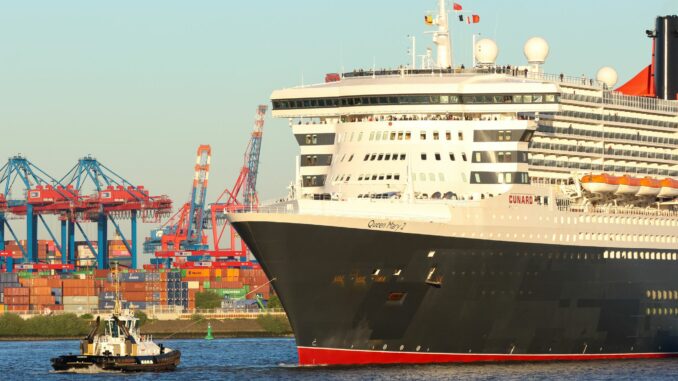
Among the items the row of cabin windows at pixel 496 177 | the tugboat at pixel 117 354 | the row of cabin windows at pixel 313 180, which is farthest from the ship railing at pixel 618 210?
the tugboat at pixel 117 354

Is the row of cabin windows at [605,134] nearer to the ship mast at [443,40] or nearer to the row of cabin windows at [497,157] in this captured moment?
the row of cabin windows at [497,157]

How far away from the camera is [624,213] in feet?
238

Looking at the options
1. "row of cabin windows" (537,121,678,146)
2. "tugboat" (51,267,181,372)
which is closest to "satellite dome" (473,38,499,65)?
"row of cabin windows" (537,121,678,146)

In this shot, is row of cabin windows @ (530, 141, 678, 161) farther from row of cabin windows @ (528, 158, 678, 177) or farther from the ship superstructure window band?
the ship superstructure window band

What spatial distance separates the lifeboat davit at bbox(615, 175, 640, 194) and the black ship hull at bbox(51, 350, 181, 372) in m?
22.1

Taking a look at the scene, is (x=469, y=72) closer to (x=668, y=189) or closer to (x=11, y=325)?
(x=668, y=189)

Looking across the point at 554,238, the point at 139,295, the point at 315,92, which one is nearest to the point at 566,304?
the point at 554,238

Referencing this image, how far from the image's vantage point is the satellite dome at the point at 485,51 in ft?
241

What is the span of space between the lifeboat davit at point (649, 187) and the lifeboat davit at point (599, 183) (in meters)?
2.38

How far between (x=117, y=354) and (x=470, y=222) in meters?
18.5

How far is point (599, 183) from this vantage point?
230 feet

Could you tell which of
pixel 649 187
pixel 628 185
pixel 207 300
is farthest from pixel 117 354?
pixel 207 300

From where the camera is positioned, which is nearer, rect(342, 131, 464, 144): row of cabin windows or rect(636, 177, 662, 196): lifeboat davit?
rect(342, 131, 464, 144): row of cabin windows

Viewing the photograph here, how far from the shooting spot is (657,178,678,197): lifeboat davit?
7400 cm
